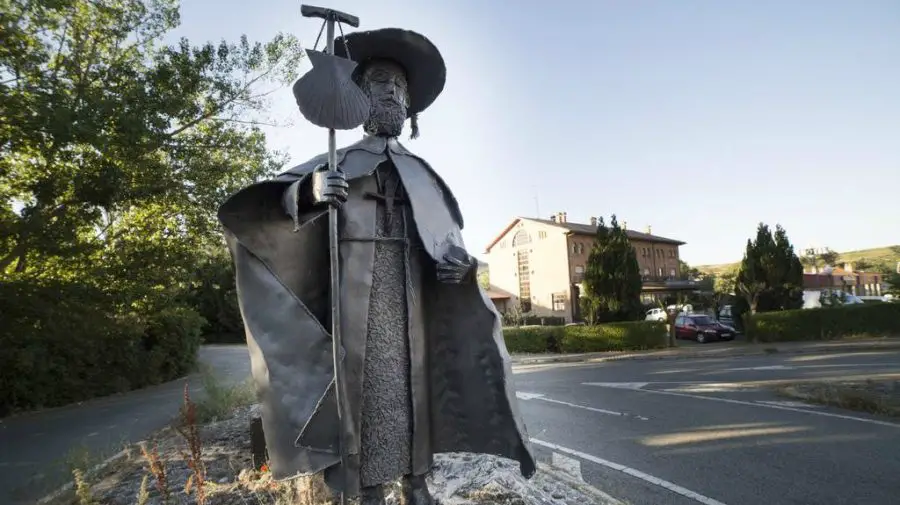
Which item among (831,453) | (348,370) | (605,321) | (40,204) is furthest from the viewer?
(605,321)

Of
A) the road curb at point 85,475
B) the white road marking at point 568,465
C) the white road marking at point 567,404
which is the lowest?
the white road marking at point 567,404

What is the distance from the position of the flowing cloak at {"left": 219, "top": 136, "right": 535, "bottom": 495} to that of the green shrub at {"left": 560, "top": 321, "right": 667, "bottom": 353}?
1890 cm

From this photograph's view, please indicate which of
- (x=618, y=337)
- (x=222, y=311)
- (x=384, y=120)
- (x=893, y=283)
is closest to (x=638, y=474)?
(x=384, y=120)

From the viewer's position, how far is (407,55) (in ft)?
10.0

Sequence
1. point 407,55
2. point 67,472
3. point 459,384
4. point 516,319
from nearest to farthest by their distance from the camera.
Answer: point 459,384
point 407,55
point 67,472
point 516,319

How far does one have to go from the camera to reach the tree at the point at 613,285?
2198 cm

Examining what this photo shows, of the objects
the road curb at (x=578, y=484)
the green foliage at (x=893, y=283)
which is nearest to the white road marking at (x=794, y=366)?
the green foliage at (x=893, y=283)

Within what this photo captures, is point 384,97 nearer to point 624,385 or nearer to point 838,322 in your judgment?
point 624,385

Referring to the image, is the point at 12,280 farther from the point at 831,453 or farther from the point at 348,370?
the point at 831,453

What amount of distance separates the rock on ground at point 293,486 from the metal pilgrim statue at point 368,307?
88 centimetres

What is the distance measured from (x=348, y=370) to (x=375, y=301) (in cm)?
Result: 37

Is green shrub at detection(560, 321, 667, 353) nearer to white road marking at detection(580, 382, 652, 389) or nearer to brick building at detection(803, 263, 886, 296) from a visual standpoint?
white road marking at detection(580, 382, 652, 389)

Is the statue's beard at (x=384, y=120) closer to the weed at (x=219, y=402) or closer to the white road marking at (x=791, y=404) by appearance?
the weed at (x=219, y=402)

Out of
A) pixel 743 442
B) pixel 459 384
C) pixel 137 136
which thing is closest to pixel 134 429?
pixel 137 136
